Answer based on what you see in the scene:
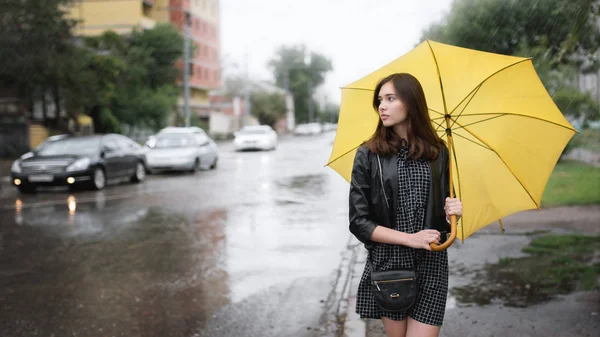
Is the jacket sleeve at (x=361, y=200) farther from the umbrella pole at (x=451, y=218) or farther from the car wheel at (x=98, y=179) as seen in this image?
the car wheel at (x=98, y=179)

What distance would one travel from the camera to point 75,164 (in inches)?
689

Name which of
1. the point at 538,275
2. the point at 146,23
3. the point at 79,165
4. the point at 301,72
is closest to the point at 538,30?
the point at 538,275

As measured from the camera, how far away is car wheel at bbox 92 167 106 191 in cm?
1784

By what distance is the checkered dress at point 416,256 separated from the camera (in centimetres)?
294

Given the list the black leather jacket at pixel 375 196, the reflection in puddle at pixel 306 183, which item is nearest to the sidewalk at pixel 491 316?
the black leather jacket at pixel 375 196

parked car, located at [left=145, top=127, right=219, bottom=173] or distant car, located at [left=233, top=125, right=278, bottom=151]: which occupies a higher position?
parked car, located at [left=145, top=127, right=219, bottom=173]

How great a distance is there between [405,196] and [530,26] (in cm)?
640

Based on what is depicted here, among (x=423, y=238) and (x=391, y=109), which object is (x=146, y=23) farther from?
(x=423, y=238)

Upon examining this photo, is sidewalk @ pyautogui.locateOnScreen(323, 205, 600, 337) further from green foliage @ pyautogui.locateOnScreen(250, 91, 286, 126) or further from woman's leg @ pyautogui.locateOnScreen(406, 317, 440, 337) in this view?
green foliage @ pyautogui.locateOnScreen(250, 91, 286, 126)

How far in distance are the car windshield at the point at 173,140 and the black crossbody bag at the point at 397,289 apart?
2224 cm

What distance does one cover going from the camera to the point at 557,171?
18.6m

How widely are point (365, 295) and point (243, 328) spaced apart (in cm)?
266

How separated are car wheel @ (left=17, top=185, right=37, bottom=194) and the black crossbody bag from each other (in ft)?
53.1

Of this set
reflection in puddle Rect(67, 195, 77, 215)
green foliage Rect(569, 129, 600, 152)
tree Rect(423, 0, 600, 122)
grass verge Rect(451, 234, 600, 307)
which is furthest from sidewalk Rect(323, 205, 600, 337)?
green foliage Rect(569, 129, 600, 152)
